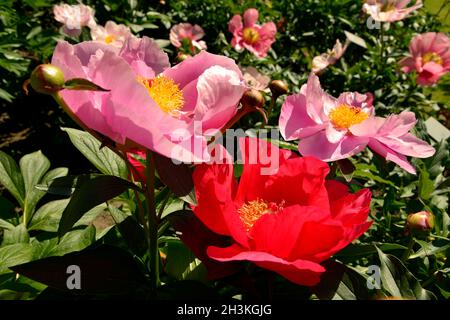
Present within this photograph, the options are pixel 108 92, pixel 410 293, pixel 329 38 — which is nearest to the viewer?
pixel 108 92

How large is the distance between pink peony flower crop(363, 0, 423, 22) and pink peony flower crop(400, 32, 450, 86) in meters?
0.16

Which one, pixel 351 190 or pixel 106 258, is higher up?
pixel 106 258

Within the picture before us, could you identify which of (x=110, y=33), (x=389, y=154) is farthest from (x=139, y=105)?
(x=110, y=33)

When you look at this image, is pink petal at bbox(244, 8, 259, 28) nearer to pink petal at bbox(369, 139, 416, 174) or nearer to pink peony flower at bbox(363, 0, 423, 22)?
pink peony flower at bbox(363, 0, 423, 22)

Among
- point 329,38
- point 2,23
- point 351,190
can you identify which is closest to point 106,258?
point 351,190

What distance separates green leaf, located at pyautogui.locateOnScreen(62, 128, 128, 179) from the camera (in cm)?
65

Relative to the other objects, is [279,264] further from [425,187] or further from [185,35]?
[185,35]

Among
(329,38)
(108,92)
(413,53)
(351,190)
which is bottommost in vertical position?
(329,38)

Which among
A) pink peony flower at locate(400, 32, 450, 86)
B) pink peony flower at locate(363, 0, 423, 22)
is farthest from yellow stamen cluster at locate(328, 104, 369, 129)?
pink peony flower at locate(363, 0, 423, 22)

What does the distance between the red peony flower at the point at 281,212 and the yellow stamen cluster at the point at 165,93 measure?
8cm

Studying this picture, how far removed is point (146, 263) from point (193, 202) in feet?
0.68

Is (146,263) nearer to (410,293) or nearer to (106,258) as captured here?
(106,258)
